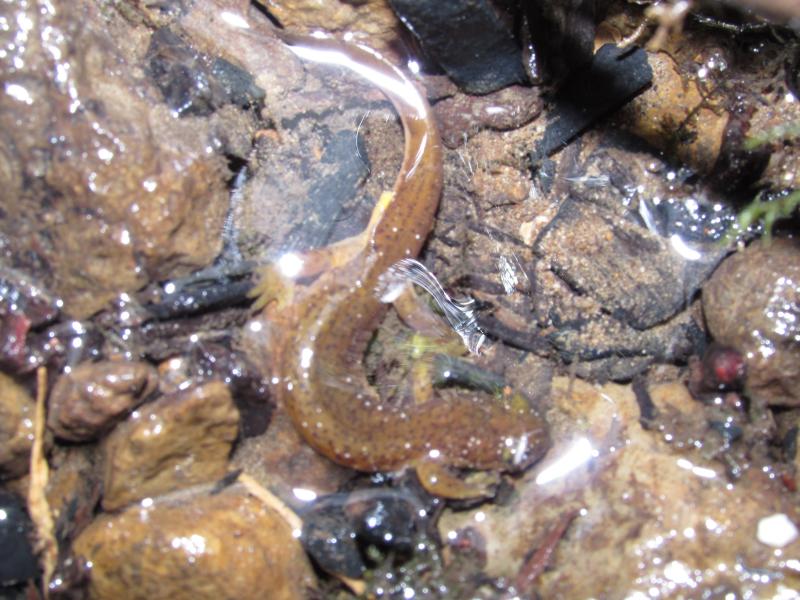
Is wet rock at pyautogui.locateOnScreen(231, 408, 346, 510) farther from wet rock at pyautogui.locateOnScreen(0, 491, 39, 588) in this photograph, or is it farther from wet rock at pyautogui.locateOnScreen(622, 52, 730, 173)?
wet rock at pyautogui.locateOnScreen(622, 52, 730, 173)

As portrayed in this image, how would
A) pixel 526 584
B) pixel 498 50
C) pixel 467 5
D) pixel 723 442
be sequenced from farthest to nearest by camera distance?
pixel 498 50 < pixel 467 5 < pixel 723 442 < pixel 526 584

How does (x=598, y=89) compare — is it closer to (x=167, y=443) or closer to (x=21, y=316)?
(x=167, y=443)

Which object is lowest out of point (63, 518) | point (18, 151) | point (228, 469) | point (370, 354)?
point (63, 518)

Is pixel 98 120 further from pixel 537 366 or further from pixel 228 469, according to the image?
pixel 537 366

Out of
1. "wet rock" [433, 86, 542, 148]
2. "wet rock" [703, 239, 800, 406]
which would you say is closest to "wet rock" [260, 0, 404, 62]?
"wet rock" [433, 86, 542, 148]

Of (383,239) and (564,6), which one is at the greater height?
(564,6)

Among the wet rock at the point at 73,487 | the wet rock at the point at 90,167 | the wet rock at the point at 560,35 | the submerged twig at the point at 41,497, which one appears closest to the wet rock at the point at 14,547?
the submerged twig at the point at 41,497

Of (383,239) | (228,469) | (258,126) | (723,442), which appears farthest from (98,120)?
(723,442)
